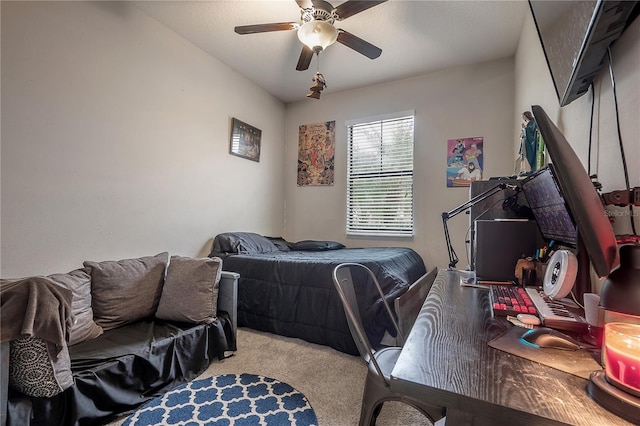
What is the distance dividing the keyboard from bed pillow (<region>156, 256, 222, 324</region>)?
74.1 inches

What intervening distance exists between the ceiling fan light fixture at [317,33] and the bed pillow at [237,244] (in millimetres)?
2006

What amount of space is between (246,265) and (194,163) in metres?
1.20

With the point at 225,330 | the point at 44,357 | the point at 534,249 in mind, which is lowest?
the point at 225,330

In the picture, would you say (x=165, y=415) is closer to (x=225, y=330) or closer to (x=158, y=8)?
(x=225, y=330)

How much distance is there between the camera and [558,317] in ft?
2.61

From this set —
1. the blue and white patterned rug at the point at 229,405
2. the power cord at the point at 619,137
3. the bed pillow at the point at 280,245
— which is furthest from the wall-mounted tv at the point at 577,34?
the bed pillow at the point at 280,245

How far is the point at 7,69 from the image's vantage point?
1732mm

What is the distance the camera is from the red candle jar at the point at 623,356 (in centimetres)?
47

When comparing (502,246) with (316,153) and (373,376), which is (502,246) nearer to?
(373,376)

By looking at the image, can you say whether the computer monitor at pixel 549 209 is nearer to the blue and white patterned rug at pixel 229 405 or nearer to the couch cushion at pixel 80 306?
the blue and white patterned rug at pixel 229 405

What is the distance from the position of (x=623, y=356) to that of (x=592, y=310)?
0.28 metres

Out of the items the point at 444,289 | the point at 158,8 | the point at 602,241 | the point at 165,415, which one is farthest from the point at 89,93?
the point at 602,241

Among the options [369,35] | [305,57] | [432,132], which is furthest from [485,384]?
[432,132]

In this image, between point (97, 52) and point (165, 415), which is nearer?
point (165, 415)
